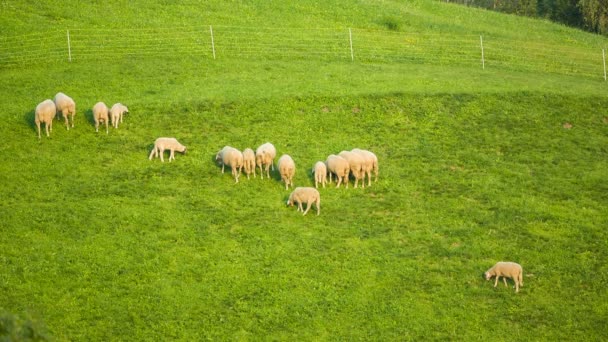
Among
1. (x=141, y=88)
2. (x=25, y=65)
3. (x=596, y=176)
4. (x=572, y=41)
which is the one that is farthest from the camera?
(x=572, y=41)

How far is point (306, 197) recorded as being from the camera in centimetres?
2598

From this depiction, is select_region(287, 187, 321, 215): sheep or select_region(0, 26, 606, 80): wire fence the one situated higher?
select_region(0, 26, 606, 80): wire fence

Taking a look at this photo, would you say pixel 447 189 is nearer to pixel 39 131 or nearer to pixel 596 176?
pixel 596 176

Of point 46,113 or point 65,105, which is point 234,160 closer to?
point 65,105

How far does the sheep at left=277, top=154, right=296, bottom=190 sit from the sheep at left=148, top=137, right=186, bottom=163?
4.26 meters

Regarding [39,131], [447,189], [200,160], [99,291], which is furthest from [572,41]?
[99,291]

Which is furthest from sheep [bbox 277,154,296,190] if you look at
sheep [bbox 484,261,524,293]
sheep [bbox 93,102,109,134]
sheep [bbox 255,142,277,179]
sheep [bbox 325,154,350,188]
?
sheep [bbox 93,102,109,134]

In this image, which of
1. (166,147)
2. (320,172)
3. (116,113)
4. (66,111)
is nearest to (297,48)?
(116,113)

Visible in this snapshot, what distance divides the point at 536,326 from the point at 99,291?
1145cm

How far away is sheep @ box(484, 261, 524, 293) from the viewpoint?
74.0ft

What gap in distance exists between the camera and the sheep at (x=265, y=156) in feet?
93.4

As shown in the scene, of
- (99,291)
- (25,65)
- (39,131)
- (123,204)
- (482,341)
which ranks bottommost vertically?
(482,341)

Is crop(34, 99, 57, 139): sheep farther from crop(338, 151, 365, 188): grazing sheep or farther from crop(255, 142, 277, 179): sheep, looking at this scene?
crop(338, 151, 365, 188): grazing sheep

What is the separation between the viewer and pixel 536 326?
830 inches
